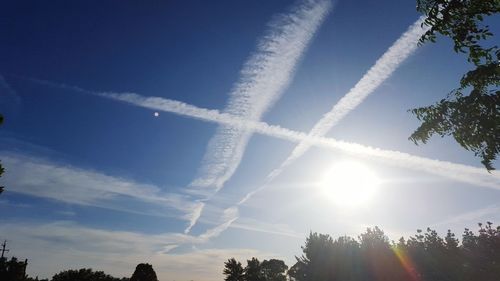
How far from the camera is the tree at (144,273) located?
53.3 metres

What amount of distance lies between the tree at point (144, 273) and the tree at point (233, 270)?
97.1 feet

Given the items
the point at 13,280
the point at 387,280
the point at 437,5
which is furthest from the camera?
the point at 387,280

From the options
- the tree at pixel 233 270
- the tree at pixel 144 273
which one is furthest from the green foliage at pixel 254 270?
the tree at pixel 144 273

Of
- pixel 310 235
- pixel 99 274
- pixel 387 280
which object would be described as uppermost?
pixel 310 235

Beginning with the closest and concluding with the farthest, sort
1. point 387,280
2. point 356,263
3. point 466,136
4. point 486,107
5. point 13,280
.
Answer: point 486,107
point 466,136
point 13,280
point 387,280
point 356,263

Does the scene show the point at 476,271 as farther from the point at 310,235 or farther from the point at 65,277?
the point at 65,277

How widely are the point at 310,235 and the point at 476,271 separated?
92.6 feet

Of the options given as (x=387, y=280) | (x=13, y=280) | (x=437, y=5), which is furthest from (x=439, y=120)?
(x=13, y=280)

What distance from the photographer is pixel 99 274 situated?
62625 mm

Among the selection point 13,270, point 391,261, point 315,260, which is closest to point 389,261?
point 391,261

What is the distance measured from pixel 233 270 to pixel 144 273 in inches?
1257

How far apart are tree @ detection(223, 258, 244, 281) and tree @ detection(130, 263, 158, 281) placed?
97.1 ft

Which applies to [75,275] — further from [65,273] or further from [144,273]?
[144,273]

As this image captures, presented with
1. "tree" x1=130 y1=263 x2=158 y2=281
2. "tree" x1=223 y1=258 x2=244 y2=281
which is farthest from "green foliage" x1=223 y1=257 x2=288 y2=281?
"tree" x1=130 y1=263 x2=158 y2=281
